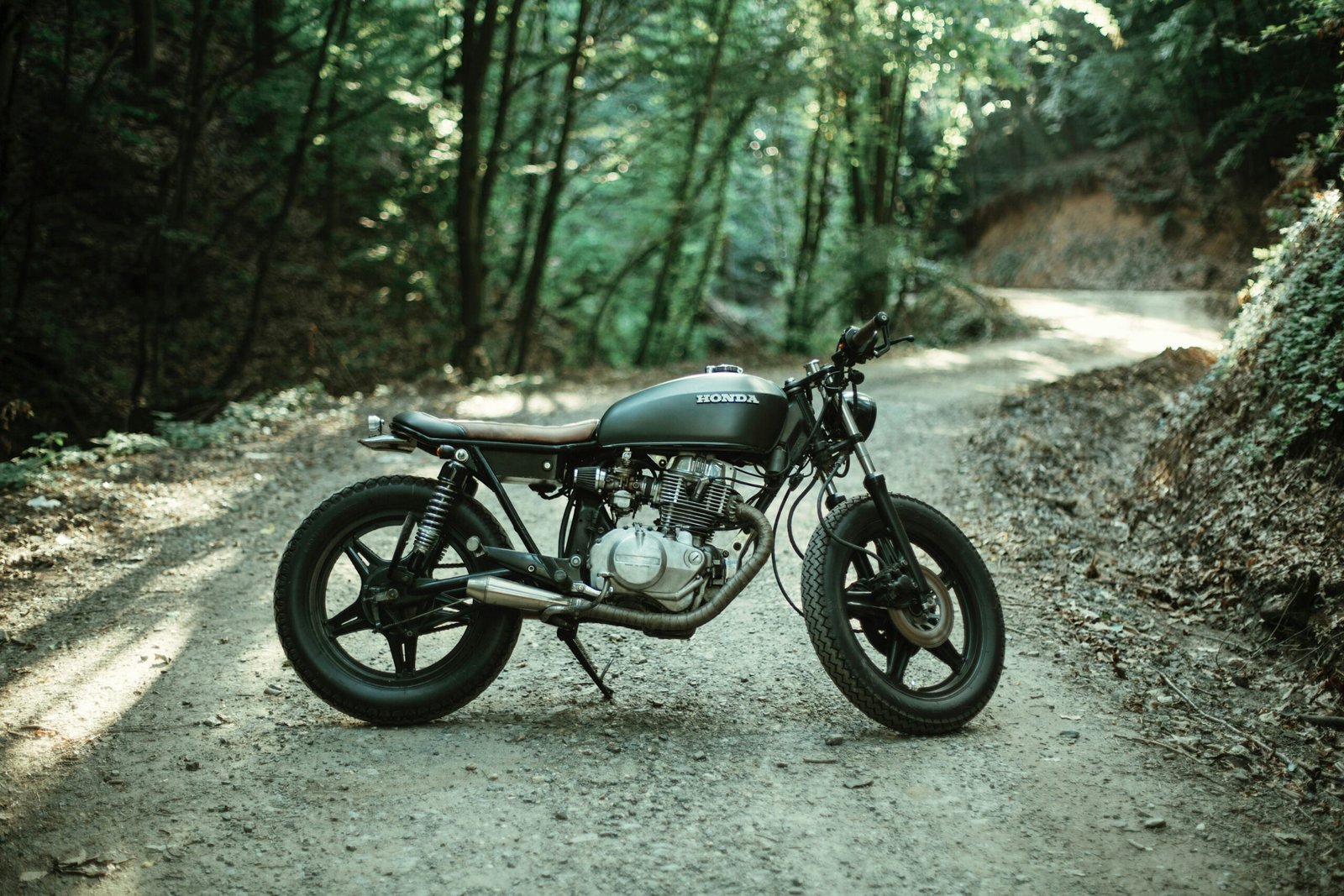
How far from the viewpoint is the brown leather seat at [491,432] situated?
366 cm

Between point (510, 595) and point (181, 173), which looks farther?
point (181, 173)

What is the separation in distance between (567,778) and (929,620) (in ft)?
4.78

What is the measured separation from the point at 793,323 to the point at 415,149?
6.80 m

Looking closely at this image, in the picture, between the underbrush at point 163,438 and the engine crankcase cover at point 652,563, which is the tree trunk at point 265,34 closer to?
the underbrush at point 163,438

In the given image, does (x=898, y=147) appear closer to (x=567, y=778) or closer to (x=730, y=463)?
(x=730, y=463)

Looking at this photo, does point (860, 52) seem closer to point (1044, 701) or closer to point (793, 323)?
point (793, 323)

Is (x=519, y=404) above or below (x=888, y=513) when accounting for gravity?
below

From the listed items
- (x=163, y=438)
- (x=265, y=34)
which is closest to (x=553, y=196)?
(x=265, y=34)

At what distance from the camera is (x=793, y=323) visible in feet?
54.4

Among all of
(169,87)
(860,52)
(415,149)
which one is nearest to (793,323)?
(860,52)

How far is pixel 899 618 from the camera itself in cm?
365

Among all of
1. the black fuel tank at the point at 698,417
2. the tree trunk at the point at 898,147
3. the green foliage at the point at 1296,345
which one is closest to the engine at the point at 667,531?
the black fuel tank at the point at 698,417

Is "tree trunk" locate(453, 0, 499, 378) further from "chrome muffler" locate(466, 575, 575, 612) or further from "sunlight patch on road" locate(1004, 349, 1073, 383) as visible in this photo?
"chrome muffler" locate(466, 575, 575, 612)

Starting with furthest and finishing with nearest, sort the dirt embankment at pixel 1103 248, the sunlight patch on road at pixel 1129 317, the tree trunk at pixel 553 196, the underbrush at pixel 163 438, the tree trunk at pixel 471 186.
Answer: the dirt embankment at pixel 1103 248 < the sunlight patch on road at pixel 1129 317 < the tree trunk at pixel 553 196 < the tree trunk at pixel 471 186 < the underbrush at pixel 163 438
